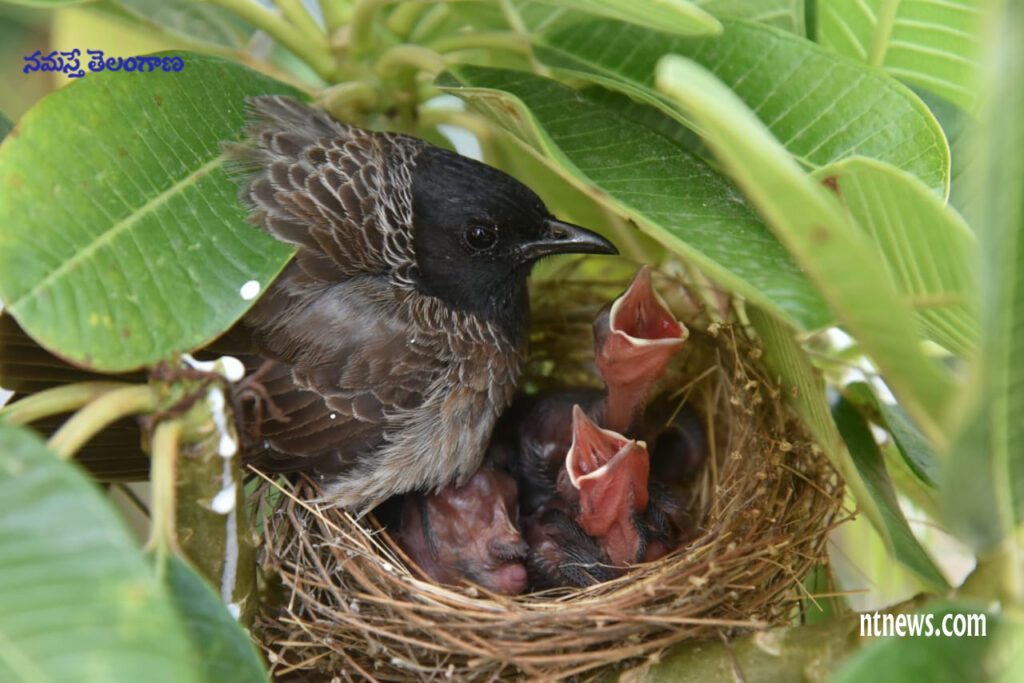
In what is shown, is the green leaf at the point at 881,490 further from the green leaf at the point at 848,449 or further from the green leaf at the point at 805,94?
the green leaf at the point at 805,94

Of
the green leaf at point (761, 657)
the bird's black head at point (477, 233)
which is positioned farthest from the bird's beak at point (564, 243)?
the green leaf at point (761, 657)

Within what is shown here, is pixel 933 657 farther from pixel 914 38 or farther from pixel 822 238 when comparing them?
pixel 914 38

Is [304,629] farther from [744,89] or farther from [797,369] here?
[744,89]

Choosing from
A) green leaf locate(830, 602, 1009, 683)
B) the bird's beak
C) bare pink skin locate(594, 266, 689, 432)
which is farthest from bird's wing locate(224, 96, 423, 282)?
green leaf locate(830, 602, 1009, 683)

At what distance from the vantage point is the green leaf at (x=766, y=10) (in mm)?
1403

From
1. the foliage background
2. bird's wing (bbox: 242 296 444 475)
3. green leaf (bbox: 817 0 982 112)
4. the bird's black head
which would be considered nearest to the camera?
the foliage background

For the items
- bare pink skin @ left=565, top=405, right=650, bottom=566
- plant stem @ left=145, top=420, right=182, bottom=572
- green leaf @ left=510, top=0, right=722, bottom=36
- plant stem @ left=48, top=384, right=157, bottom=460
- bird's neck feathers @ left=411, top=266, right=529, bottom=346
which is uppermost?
green leaf @ left=510, top=0, right=722, bottom=36

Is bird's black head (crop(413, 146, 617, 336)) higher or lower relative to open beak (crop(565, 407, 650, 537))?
higher

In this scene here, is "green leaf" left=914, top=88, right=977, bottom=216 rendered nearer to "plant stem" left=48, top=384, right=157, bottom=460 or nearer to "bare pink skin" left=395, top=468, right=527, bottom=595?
"bare pink skin" left=395, top=468, right=527, bottom=595

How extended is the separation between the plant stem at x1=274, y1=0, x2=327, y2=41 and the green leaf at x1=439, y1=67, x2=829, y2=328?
0.75 ft

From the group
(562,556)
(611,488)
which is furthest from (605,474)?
(562,556)

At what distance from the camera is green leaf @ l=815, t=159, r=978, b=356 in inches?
36.6

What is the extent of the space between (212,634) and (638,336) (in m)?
0.97

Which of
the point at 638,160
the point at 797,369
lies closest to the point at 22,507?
the point at 638,160
